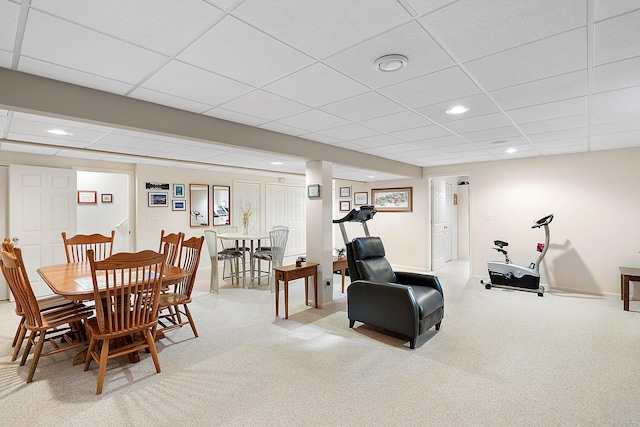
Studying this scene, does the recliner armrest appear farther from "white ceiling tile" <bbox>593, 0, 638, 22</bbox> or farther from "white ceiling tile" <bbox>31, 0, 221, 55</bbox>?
"white ceiling tile" <bbox>31, 0, 221, 55</bbox>

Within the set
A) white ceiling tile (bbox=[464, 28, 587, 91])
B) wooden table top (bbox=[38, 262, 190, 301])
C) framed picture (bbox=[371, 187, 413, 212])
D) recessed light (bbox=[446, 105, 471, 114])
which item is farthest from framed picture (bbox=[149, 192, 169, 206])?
white ceiling tile (bbox=[464, 28, 587, 91])

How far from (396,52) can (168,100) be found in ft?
6.17

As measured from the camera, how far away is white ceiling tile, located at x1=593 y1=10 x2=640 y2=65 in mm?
1571

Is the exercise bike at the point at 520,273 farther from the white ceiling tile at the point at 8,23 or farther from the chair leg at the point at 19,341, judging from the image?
the white ceiling tile at the point at 8,23

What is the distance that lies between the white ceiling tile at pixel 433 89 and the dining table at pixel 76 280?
234 centimetres

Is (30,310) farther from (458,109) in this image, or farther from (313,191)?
(458,109)

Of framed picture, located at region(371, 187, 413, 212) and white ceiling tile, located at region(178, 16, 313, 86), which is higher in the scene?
white ceiling tile, located at region(178, 16, 313, 86)

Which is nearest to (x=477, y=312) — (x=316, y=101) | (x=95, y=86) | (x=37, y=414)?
(x=316, y=101)

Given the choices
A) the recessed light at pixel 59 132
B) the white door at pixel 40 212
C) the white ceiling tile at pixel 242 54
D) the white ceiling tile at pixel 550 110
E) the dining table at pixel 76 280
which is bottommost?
the dining table at pixel 76 280

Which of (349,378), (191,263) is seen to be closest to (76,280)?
(191,263)

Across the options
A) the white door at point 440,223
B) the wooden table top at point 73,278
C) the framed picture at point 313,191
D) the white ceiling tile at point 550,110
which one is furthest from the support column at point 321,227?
the white door at point 440,223

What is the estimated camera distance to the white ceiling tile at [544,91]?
2.29 m

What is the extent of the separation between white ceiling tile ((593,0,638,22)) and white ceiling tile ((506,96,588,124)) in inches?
54.0

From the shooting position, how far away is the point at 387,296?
10.6ft
